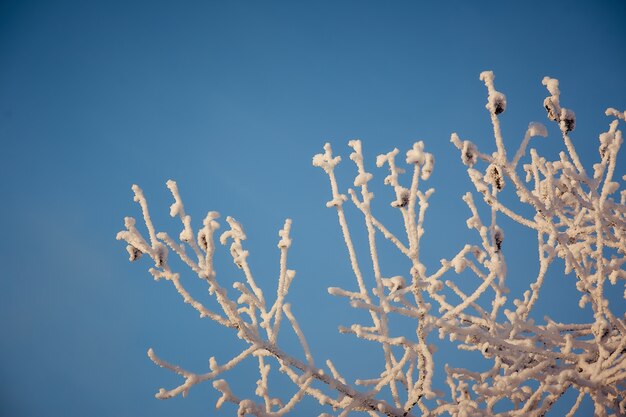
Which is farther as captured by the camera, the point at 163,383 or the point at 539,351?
the point at 163,383

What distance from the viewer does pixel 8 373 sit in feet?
293

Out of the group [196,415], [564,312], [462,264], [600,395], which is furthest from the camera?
[196,415]

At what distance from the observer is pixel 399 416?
97.4 inches

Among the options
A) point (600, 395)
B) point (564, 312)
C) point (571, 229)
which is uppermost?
point (564, 312)

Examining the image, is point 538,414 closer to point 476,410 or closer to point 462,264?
point 476,410

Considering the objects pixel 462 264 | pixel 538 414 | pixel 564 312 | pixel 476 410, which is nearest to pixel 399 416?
pixel 476 410

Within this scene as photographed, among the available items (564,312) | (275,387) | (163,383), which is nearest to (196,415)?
(163,383)

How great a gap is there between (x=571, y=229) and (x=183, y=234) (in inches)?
108

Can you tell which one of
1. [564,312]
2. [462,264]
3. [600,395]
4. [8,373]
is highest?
[564,312]

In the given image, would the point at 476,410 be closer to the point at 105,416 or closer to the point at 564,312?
the point at 564,312

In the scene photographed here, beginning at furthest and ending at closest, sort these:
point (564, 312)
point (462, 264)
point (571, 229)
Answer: point (564, 312) → point (571, 229) → point (462, 264)

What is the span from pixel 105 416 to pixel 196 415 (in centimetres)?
2021

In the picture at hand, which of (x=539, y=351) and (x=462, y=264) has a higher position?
(x=462, y=264)

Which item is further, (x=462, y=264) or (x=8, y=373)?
(x=8, y=373)
